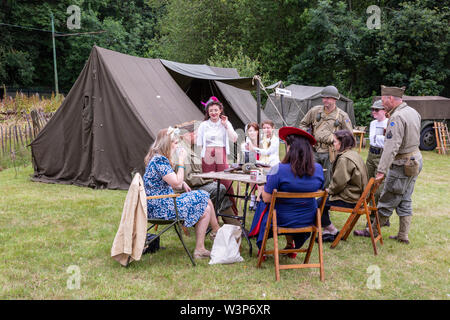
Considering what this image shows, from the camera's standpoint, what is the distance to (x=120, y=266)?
11.6ft

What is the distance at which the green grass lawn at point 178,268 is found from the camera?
10.1 ft

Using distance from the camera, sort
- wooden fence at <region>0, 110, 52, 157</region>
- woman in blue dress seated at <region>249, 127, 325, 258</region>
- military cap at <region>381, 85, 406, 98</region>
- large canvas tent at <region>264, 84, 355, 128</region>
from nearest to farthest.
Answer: woman in blue dress seated at <region>249, 127, 325, 258</region> < military cap at <region>381, 85, 406, 98</region> < wooden fence at <region>0, 110, 52, 157</region> < large canvas tent at <region>264, 84, 355, 128</region>

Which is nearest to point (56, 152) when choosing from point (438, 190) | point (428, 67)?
point (438, 190)

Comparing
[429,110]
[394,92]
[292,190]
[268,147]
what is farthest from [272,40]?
[292,190]

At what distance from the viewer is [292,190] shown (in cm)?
328

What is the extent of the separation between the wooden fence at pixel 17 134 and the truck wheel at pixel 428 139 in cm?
1167

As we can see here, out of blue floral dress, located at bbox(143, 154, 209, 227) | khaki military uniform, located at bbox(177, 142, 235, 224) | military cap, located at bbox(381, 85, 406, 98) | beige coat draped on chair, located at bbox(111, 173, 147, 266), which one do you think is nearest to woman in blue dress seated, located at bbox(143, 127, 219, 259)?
blue floral dress, located at bbox(143, 154, 209, 227)

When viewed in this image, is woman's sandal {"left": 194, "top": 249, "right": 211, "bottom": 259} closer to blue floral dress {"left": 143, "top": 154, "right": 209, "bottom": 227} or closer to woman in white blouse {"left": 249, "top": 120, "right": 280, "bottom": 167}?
blue floral dress {"left": 143, "top": 154, "right": 209, "bottom": 227}

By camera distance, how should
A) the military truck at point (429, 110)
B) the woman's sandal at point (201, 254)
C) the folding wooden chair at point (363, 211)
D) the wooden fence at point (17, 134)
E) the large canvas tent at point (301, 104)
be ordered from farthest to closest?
the large canvas tent at point (301, 104)
the military truck at point (429, 110)
the wooden fence at point (17, 134)
the folding wooden chair at point (363, 211)
the woman's sandal at point (201, 254)

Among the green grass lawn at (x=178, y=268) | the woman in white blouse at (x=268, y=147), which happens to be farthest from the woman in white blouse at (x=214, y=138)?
the green grass lawn at (x=178, y=268)

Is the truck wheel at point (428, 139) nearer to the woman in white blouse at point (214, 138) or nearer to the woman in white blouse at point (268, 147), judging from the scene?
the woman in white blouse at point (268, 147)

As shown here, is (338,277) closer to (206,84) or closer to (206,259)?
(206,259)

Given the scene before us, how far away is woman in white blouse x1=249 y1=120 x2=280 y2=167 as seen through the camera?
5.49m

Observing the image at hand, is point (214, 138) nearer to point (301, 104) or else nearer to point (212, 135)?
point (212, 135)
